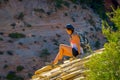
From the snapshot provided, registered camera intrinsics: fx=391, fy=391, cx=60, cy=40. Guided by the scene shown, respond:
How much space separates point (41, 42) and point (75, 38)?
1268cm

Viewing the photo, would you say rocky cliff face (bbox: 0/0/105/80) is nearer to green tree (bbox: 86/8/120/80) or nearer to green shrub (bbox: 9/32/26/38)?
green shrub (bbox: 9/32/26/38)

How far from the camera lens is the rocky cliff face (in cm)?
1959

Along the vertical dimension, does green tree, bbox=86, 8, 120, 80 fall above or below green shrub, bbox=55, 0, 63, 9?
below

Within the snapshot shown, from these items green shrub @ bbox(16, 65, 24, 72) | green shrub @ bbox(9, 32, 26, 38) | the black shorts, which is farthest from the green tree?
green shrub @ bbox(9, 32, 26, 38)

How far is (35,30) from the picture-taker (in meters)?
22.9

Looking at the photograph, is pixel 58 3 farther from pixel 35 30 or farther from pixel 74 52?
pixel 74 52

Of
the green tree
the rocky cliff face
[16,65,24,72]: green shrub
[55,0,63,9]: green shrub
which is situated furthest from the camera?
[55,0,63,9]: green shrub

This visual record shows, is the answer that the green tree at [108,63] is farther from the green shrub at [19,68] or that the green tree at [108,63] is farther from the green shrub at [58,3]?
the green shrub at [58,3]

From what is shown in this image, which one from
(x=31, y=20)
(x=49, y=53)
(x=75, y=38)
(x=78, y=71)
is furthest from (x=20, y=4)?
(x=78, y=71)

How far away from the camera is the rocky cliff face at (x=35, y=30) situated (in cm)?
1959

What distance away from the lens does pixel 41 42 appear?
22078 mm

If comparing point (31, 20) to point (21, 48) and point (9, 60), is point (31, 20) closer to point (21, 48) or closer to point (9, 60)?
point (21, 48)

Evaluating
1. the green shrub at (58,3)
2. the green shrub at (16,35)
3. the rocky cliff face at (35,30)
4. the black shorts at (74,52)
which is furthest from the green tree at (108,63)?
the green shrub at (58,3)

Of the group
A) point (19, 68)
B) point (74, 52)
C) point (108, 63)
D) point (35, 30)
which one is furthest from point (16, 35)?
point (108, 63)
